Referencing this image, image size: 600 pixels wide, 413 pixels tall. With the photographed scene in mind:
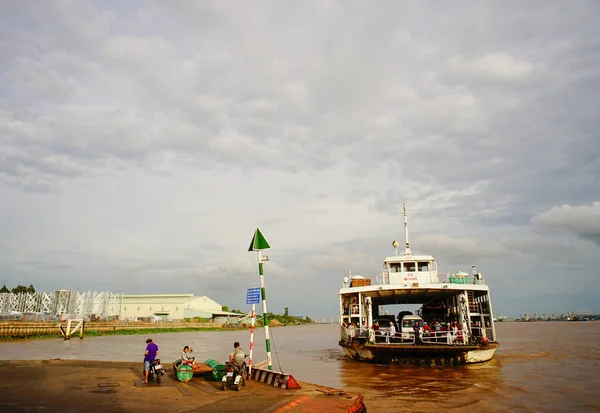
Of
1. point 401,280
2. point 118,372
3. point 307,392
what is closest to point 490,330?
point 401,280

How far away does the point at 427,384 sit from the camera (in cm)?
1717

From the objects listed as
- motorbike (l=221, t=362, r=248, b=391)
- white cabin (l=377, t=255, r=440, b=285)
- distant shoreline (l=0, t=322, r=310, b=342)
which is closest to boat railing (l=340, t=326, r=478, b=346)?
white cabin (l=377, t=255, r=440, b=285)

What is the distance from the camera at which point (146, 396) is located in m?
11.3

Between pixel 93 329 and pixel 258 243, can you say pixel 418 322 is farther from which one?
pixel 93 329

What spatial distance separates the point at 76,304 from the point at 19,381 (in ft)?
231

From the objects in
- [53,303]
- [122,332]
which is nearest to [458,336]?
[122,332]

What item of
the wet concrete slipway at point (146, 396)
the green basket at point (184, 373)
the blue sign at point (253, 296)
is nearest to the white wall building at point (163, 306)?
the wet concrete slipway at point (146, 396)

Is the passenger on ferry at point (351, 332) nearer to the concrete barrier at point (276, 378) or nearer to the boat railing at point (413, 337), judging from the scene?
the boat railing at point (413, 337)

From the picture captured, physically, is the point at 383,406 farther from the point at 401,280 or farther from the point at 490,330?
the point at 490,330

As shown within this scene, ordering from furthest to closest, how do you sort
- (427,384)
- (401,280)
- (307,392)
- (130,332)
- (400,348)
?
(130,332) < (401,280) < (400,348) < (427,384) < (307,392)

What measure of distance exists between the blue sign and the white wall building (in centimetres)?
8775

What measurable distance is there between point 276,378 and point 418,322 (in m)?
14.9

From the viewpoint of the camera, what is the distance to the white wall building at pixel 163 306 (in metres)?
96.3

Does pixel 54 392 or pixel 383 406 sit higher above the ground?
pixel 54 392
